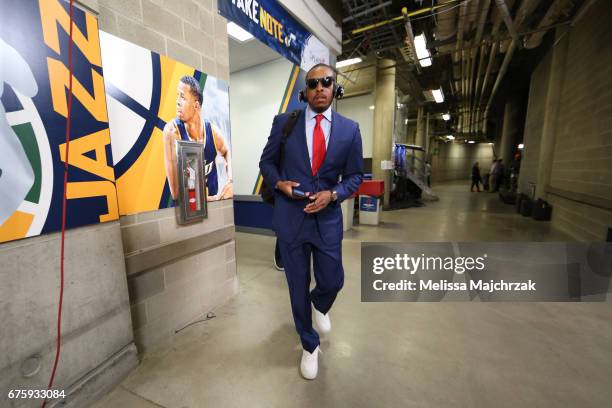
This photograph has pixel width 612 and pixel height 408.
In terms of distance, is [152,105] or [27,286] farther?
[152,105]

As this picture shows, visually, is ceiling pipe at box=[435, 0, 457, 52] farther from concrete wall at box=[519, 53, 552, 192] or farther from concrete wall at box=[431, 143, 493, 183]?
concrete wall at box=[431, 143, 493, 183]

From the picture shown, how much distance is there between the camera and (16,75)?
0.98 m

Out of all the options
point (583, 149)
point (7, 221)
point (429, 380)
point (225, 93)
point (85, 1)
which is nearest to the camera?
point (7, 221)

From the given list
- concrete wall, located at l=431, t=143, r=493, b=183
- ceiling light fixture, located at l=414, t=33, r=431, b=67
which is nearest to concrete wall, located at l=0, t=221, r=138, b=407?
ceiling light fixture, located at l=414, t=33, r=431, b=67

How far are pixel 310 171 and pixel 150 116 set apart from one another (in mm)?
1168

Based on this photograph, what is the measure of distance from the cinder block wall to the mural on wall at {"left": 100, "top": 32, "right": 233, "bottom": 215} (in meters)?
0.09

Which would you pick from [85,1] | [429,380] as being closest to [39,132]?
[85,1]

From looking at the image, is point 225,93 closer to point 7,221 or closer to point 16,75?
point 16,75

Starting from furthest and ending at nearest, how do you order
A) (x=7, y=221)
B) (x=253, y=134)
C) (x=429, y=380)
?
(x=253, y=134) < (x=429, y=380) < (x=7, y=221)

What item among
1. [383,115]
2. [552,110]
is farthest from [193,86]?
A: [552,110]

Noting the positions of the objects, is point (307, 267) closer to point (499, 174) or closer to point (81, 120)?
point (81, 120)

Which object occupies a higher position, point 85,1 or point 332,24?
point 332,24

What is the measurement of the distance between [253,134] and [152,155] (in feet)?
9.50

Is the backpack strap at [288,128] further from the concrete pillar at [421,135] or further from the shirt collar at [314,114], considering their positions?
the concrete pillar at [421,135]
